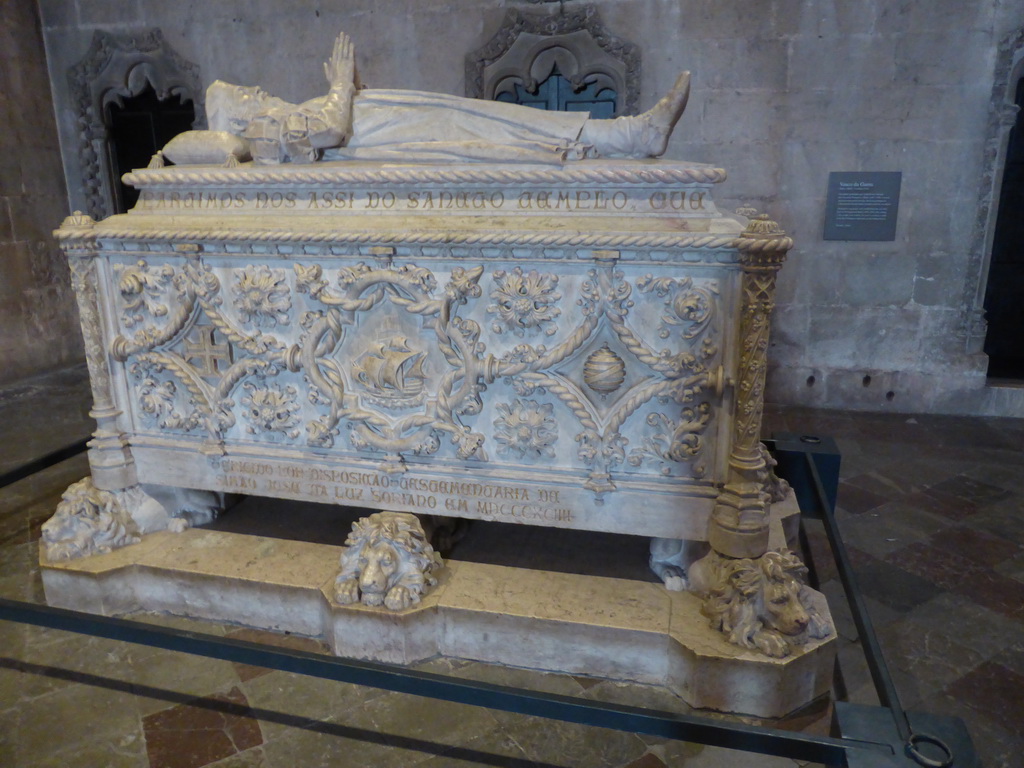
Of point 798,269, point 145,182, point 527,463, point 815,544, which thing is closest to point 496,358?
point 527,463

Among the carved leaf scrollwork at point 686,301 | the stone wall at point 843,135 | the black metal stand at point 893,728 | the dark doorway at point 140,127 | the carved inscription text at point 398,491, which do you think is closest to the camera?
the black metal stand at point 893,728

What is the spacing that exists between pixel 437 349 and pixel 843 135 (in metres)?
3.77

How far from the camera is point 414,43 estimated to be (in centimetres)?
579

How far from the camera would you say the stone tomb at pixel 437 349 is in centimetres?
247

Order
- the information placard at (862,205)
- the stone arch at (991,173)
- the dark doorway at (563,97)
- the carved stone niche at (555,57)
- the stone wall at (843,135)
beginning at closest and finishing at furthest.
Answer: the stone arch at (991,173) < the stone wall at (843,135) < the information placard at (862,205) < the carved stone niche at (555,57) < the dark doorway at (563,97)

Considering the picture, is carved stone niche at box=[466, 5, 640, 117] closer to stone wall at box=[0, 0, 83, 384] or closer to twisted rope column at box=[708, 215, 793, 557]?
twisted rope column at box=[708, 215, 793, 557]

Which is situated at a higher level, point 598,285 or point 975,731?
point 598,285

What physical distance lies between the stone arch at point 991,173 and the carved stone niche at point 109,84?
230 inches

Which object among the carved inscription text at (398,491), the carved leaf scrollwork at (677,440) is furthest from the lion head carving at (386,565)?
the carved leaf scrollwork at (677,440)

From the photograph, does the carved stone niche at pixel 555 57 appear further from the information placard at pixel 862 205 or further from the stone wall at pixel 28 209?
the stone wall at pixel 28 209

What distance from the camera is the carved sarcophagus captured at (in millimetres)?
2473

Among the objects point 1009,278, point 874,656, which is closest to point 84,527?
point 874,656

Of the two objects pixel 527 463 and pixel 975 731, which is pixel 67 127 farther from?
pixel 975 731

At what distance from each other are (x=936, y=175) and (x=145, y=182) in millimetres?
4738
